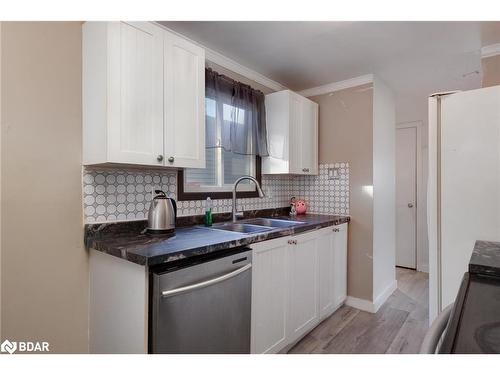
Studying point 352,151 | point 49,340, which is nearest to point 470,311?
point 49,340

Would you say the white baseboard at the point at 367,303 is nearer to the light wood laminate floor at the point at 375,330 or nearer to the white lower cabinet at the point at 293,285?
the light wood laminate floor at the point at 375,330

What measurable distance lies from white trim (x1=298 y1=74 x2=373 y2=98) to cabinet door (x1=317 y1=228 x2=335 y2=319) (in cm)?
147

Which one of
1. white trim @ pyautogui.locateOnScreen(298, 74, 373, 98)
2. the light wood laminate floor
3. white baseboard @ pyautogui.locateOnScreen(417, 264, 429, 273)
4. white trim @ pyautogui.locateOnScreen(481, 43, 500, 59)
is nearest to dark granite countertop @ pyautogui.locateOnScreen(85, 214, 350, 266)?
the light wood laminate floor

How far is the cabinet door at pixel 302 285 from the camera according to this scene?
75.2 inches

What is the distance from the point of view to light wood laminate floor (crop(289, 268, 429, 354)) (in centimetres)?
196

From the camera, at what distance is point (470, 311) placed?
647 mm

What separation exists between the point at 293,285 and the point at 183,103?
4.66ft

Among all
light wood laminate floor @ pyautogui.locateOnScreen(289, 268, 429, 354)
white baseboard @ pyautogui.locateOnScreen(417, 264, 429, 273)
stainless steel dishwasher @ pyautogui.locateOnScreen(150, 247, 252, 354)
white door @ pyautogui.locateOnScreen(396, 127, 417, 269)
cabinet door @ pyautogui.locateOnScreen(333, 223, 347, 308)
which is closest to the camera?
stainless steel dishwasher @ pyautogui.locateOnScreen(150, 247, 252, 354)

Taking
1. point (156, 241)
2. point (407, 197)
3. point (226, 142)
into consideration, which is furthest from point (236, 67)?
point (407, 197)

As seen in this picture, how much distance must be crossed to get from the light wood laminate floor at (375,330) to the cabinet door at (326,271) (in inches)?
5.7

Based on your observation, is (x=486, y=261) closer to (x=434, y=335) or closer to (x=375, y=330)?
(x=434, y=335)

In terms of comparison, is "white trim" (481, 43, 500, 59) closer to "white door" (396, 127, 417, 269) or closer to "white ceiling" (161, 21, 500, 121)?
"white ceiling" (161, 21, 500, 121)

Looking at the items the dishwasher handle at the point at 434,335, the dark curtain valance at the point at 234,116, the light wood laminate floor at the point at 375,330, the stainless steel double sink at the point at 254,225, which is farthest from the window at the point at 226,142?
the dishwasher handle at the point at 434,335
